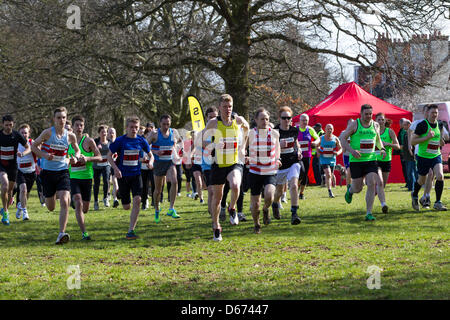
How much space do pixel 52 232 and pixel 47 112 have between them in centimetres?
A: 1727

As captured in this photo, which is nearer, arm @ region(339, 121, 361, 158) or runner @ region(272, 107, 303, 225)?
runner @ region(272, 107, 303, 225)

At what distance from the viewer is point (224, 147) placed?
29.5 ft

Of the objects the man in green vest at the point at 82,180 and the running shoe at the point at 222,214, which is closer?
the man in green vest at the point at 82,180

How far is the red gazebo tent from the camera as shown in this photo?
21906 mm

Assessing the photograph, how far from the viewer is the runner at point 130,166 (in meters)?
9.59

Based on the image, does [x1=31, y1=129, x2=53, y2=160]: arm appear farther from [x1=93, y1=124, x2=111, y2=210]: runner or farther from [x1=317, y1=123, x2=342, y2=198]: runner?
[x1=317, y1=123, x2=342, y2=198]: runner

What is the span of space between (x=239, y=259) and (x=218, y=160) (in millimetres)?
1949

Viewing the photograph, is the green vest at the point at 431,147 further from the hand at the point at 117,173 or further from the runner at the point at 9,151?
the runner at the point at 9,151

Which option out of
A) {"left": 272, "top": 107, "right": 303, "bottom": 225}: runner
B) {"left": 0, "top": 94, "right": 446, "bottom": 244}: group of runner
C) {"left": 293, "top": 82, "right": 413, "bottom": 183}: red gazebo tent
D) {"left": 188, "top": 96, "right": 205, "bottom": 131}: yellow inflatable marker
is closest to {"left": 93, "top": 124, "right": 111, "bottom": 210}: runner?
{"left": 0, "top": 94, "right": 446, "bottom": 244}: group of runner

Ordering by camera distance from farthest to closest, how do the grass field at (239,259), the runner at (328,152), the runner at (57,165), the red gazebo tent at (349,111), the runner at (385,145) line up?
the red gazebo tent at (349,111) → the runner at (328,152) → the runner at (385,145) → the runner at (57,165) → the grass field at (239,259)

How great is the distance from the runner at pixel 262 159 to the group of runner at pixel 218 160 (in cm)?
2

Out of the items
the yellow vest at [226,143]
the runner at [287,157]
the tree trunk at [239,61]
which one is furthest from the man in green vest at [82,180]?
the tree trunk at [239,61]

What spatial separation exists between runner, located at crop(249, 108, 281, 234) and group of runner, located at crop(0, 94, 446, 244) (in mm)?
16

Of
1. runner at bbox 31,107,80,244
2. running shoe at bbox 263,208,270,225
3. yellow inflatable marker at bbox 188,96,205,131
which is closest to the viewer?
runner at bbox 31,107,80,244
